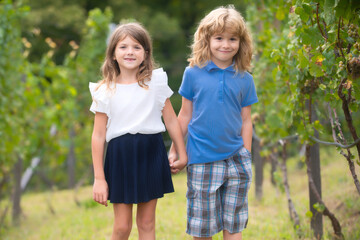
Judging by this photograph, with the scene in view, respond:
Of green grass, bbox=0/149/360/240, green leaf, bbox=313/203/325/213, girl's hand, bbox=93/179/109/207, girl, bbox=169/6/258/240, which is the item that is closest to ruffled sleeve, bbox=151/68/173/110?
girl, bbox=169/6/258/240

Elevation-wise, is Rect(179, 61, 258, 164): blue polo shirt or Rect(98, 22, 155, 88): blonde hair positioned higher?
Rect(98, 22, 155, 88): blonde hair

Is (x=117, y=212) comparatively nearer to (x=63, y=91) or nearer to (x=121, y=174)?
(x=121, y=174)

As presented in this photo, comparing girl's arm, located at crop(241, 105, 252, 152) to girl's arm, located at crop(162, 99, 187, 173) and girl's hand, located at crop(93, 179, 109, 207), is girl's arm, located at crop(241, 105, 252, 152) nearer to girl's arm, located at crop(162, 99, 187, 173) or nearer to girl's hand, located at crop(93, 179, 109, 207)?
girl's arm, located at crop(162, 99, 187, 173)

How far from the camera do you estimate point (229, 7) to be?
7.50 feet

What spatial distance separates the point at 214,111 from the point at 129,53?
483mm

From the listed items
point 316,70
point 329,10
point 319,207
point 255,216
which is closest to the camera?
point 329,10

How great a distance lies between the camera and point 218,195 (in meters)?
2.19

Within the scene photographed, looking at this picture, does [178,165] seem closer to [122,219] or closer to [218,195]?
[218,195]

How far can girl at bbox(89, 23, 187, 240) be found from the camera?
6.86 feet

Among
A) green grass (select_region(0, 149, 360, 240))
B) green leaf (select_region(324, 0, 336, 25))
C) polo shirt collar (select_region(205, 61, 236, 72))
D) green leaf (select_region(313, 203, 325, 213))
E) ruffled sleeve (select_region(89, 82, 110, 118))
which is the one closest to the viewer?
green leaf (select_region(324, 0, 336, 25))

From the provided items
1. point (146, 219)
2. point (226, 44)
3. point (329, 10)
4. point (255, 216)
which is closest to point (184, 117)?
point (226, 44)

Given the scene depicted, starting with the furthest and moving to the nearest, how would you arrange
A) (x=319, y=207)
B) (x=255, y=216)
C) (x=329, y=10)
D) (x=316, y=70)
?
(x=255, y=216) < (x=319, y=207) < (x=316, y=70) < (x=329, y=10)

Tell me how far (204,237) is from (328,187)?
2.38m

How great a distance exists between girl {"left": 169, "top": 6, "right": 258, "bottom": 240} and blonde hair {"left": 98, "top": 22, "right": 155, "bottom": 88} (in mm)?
201
